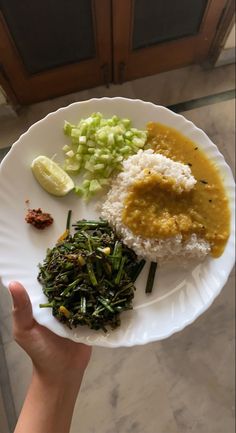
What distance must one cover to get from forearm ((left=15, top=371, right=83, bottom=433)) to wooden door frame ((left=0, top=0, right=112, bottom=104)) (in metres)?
0.99

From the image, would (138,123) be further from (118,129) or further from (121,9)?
(121,9)

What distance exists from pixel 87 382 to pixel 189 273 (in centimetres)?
66

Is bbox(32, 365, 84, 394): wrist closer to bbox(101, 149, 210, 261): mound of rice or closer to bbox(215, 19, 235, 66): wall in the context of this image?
bbox(101, 149, 210, 261): mound of rice

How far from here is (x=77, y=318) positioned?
125 centimetres

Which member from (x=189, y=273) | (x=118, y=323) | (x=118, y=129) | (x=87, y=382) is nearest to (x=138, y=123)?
(x=118, y=129)

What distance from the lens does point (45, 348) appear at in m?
1.32

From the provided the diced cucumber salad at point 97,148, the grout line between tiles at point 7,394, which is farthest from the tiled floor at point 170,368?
the diced cucumber salad at point 97,148

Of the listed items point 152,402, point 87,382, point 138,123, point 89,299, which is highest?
point 138,123

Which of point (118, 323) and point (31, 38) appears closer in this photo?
point (31, 38)

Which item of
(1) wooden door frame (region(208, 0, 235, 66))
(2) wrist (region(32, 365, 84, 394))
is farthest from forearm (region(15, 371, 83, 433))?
(1) wooden door frame (region(208, 0, 235, 66))

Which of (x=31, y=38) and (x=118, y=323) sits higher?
(x=31, y=38)

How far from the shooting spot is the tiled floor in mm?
1450

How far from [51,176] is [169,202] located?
435mm

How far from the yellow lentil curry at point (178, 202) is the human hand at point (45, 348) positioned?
473 millimetres
